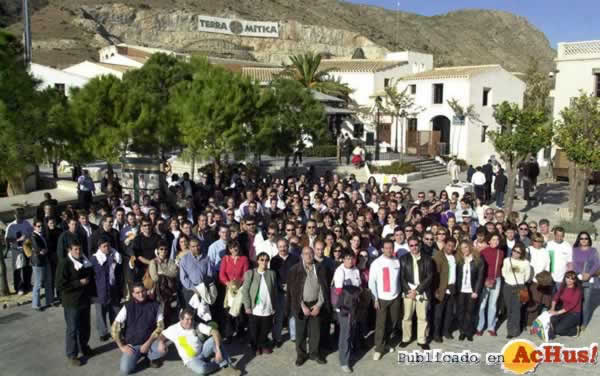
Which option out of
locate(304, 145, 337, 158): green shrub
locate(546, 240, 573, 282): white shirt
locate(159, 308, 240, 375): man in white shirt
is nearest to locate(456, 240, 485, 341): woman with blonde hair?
locate(546, 240, 573, 282): white shirt

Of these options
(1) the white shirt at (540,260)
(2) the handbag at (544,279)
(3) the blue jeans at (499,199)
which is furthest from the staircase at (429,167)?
(2) the handbag at (544,279)

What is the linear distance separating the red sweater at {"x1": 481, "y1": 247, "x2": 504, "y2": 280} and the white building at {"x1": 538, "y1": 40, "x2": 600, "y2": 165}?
22462 millimetres

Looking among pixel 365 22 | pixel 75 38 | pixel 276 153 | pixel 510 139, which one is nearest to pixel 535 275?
pixel 510 139

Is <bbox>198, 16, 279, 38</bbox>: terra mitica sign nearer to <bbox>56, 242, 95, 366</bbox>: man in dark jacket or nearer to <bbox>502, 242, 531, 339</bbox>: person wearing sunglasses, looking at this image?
<bbox>56, 242, 95, 366</bbox>: man in dark jacket

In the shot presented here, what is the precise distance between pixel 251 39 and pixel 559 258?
247ft

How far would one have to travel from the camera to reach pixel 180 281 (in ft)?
24.6

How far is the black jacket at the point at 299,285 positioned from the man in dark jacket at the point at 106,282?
266 cm

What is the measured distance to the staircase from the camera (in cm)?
2761

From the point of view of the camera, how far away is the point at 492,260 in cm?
772

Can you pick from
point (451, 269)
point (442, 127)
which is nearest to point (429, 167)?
point (442, 127)

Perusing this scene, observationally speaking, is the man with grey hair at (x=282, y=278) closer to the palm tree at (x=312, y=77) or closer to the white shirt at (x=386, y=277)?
the white shirt at (x=386, y=277)

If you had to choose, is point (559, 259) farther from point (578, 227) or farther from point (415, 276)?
point (578, 227)

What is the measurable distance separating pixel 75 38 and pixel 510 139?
66.9m

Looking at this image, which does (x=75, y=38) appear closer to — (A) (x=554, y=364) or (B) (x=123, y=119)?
(B) (x=123, y=119)
